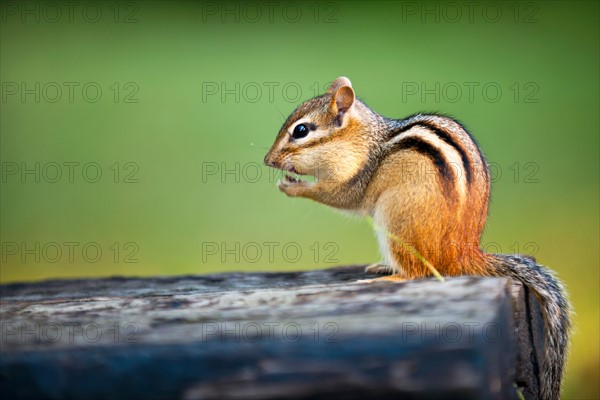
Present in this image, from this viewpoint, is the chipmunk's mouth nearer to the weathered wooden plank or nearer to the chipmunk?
the chipmunk

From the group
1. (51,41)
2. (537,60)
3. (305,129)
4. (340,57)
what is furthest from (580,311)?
(51,41)

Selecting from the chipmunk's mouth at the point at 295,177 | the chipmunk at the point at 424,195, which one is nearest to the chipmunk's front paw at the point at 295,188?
the chipmunk's mouth at the point at 295,177

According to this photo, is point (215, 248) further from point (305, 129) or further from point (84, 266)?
point (305, 129)

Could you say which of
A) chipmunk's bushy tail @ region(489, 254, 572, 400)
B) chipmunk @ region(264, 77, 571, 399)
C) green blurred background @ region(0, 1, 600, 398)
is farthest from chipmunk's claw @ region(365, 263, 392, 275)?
green blurred background @ region(0, 1, 600, 398)

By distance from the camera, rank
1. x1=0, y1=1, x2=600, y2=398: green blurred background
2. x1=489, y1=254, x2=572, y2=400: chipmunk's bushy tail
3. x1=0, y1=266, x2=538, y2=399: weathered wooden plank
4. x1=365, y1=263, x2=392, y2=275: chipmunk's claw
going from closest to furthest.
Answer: x1=0, y1=266, x2=538, y2=399: weathered wooden plank
x1=489, y1=254, x2=572, y2=400: chipmunk's bushy tail
x1=365, y1=263, x2=392, y2=275: chipmunk's claw
x1=0, y1=1, x2=600, y2=398: green blurred background

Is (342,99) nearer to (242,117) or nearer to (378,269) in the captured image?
(378,269)

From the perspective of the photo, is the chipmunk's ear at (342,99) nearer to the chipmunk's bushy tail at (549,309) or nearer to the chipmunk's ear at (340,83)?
the chipmunk's ear at (340,83)
